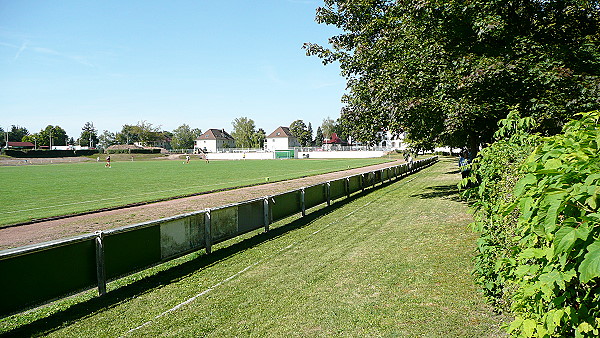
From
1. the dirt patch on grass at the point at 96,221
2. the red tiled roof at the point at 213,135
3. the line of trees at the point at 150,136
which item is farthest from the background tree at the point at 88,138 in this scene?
the dirt patch on grass at the point at 96,221

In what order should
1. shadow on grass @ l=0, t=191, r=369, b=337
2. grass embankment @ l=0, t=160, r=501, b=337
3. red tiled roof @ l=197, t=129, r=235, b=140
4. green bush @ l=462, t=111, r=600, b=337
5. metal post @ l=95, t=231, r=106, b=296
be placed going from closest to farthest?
green bush @ l=462, t=111, r=600, b=337 < grass embankment @ l=0, t=160, r=501, b=337 < shadow on grass @ l=0, t=191, r=369, b=337 < metal post @ l=95, t=231, r=106, b=296 < red tiled roof @ l=197, t=129, r=235, b=140

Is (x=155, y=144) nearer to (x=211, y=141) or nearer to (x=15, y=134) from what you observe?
(x=211, y=141)

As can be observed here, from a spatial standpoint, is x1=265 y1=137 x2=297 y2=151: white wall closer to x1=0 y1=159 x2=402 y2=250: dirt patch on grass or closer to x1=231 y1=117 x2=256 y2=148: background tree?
x1=231 y1=117 x2=256 y2=148: background tree

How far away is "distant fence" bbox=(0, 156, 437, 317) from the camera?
6024 mm

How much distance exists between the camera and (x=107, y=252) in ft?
24.3

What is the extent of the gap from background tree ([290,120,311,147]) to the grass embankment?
154 m

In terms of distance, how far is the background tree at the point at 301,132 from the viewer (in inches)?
6521

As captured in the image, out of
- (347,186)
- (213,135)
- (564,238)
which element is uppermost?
(213,135)

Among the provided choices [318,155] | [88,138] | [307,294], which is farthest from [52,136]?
[307,294]

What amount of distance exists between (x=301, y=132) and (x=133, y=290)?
162693 mm

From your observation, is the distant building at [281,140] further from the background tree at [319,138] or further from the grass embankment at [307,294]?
the grass embankment at [307,294]

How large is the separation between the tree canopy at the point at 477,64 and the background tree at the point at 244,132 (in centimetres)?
13935

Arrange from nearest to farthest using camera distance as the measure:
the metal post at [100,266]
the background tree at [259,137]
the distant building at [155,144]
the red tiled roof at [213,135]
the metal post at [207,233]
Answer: the metal post at [100,266], the metal post at [207,233], the background tree at [259,137], the distant building at [155,144], the red tiled roof at [213,135]

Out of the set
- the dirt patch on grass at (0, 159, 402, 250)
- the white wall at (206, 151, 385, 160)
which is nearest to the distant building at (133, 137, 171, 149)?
A: the white wall at (206, 151, 385, 160)
